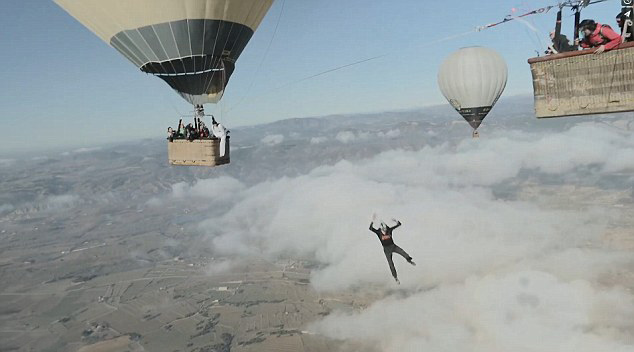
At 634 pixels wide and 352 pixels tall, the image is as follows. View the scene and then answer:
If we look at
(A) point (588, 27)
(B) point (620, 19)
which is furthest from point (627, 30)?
(A) point (588, 27)

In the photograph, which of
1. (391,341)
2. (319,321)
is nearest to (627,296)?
(391,341)

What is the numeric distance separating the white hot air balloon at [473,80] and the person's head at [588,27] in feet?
84.2

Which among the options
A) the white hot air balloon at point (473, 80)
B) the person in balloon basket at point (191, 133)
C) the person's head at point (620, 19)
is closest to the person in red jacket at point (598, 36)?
the person's head at point (620, 19)

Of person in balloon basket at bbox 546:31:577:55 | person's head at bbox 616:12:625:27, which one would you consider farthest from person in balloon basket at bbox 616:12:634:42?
person in balloon basket at bbox 546:31:577:55

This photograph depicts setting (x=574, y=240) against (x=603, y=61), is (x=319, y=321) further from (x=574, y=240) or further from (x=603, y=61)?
(x=603, y=61)

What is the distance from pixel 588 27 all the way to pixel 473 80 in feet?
91.8

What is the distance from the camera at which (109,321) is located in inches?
6137

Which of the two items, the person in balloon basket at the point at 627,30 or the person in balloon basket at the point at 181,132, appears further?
the person in balloon basket at the point at 181,132

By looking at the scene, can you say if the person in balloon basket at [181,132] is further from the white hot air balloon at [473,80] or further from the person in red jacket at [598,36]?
the white hot air balloon at [473,80]

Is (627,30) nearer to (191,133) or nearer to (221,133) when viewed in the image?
(221,133)

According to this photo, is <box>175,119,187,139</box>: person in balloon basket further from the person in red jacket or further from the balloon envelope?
the person in red jacket

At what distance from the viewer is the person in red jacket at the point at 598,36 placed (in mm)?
7336

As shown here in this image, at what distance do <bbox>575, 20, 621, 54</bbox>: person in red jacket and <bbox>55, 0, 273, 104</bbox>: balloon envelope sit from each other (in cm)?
1457

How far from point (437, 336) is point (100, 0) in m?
139
